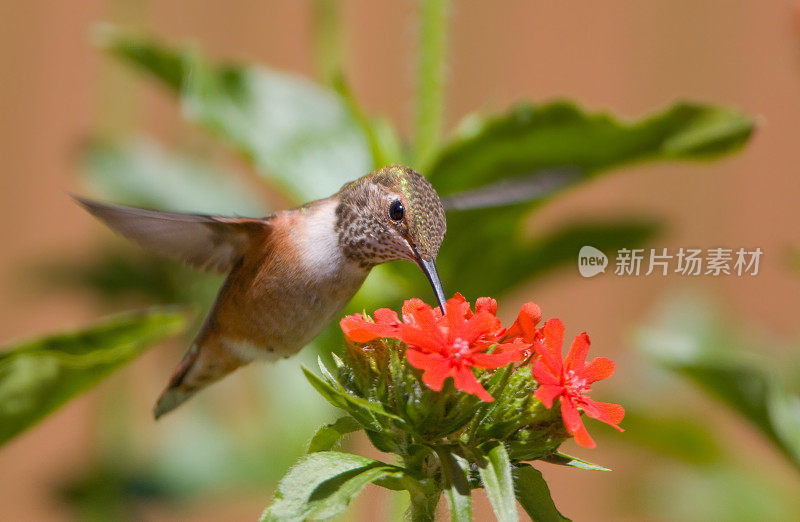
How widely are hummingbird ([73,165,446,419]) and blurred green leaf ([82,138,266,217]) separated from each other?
70 centimetres

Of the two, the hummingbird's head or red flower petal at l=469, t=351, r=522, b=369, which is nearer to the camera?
red flower petal at l=469, t=351, r=522, b=369

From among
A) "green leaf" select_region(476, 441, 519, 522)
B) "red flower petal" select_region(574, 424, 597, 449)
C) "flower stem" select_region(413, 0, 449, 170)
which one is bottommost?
"green leaf" select_region(476, 441, 519, 522)

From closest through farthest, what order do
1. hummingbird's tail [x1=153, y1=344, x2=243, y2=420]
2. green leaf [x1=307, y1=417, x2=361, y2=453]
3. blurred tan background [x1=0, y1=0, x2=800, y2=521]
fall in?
1. green leaf [x1=307, y1=417, x2=361, y2=453]
2. hummingbird's tail [x1=153, y1=344, x2=243, y2=420]
3. blurred tan background [x1=0, y1=0, x2=800, y2=521]

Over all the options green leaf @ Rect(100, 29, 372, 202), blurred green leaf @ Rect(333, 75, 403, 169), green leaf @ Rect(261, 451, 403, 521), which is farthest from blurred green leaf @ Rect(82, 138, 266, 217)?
green leaf @ Rect(261, 451, 403, 521)

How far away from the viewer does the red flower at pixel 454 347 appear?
0.54 m

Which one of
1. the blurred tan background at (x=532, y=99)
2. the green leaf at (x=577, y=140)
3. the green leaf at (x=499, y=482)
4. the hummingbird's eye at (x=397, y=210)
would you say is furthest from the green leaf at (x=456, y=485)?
the blurred tan background at (x=532, y=99)

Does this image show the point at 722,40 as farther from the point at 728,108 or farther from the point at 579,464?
the point at 579,464

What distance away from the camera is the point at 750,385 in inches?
38.3

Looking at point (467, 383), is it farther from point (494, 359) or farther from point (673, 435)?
point (673, 435)

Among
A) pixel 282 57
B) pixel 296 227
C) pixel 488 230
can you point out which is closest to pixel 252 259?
pixel 296 227

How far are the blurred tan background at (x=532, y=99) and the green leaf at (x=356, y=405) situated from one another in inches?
48.2

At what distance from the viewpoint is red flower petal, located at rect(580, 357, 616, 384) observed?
604 mm

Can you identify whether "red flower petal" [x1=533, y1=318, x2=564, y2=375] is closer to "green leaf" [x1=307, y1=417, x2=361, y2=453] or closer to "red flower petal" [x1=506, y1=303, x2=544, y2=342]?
"red flower petal" [x1=506, y1=303, x2=544, y2=342]

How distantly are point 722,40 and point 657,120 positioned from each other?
1706mm
